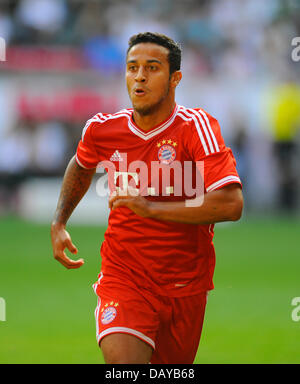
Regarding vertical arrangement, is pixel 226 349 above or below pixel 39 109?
below

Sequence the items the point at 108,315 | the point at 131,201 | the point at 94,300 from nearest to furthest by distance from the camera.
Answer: the point at 131,201 → the point at 108,315 → the point at 94,300

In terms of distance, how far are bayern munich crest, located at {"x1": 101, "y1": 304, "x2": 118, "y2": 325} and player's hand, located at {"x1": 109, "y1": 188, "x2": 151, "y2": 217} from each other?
0.70m

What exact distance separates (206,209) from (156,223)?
0.50 meters

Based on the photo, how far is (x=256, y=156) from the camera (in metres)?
24.6

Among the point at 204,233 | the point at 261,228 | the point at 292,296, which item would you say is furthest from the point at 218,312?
the point at 261,228

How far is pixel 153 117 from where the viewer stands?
17.5ft

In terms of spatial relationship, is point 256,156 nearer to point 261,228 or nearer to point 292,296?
point 261,228

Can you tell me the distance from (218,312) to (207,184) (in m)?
6.04
